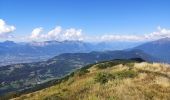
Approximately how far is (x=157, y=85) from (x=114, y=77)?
441cm

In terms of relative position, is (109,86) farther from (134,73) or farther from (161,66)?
(161,66)

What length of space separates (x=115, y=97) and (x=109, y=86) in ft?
14.3

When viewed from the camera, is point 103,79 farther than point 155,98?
Yes

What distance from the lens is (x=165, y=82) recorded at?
2073cm

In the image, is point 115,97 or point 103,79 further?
point 103,79

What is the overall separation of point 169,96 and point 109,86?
4.39 m

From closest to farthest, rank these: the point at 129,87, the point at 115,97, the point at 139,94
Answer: the point at 115,97 → the point at 139,94 → the point at 129,87

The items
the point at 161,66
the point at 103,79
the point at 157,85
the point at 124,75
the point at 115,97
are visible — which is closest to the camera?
the point at 115,97

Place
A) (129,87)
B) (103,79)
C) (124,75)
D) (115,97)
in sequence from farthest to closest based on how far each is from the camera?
1. (124,75)
2. (103,79)
3. (129,87)
4. (115,97)

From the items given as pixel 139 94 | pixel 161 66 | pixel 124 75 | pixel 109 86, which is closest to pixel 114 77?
pixel 124 75

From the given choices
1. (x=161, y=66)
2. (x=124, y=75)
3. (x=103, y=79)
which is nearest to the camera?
(x=103, y=79)

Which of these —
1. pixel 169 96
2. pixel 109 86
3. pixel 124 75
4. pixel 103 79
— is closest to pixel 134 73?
pixel 124 75

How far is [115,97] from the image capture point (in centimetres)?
1533

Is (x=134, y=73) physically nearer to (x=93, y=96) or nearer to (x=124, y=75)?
(x=124, y=75)
